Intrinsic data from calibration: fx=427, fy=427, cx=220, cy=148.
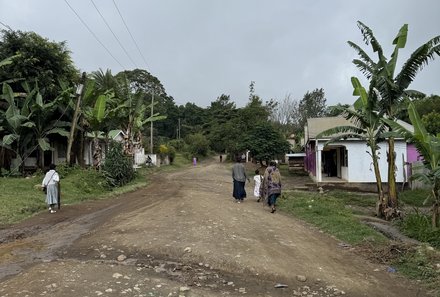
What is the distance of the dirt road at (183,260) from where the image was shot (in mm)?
6145

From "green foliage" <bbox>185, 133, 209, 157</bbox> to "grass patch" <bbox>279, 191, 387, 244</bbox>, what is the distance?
1774 inches

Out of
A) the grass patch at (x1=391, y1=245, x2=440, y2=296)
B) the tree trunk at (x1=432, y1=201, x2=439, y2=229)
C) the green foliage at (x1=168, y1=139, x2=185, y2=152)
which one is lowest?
the grass patch at (x1=391, y1=245, x2=440, y2=296)

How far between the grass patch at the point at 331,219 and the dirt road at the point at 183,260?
0.71m

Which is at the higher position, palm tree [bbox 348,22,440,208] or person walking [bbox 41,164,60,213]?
palm tree [bbox 348,22,440,208]

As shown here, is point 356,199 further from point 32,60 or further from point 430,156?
point 32,60

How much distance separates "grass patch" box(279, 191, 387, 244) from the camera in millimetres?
10366

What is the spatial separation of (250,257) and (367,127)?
8912 mm

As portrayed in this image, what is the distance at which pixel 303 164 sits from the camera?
129 ft

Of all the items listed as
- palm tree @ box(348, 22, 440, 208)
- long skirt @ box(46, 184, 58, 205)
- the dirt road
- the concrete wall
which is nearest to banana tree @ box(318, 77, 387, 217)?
palm tree @ box(348, 22, 440, 208)

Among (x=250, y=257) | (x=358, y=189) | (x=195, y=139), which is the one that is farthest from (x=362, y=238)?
(x=195, y=139)

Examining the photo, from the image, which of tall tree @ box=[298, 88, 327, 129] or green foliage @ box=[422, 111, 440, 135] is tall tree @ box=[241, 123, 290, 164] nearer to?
green foliage @ box=[422, 111, 440, 135]

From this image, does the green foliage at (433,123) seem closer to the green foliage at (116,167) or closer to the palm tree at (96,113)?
the green foliage at (116,167)

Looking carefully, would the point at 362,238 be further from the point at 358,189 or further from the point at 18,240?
the point at 358,189

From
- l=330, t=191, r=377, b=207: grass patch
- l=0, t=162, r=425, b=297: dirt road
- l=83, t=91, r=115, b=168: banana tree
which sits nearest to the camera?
l=0, t=162, r=425, b=297: dirt road
